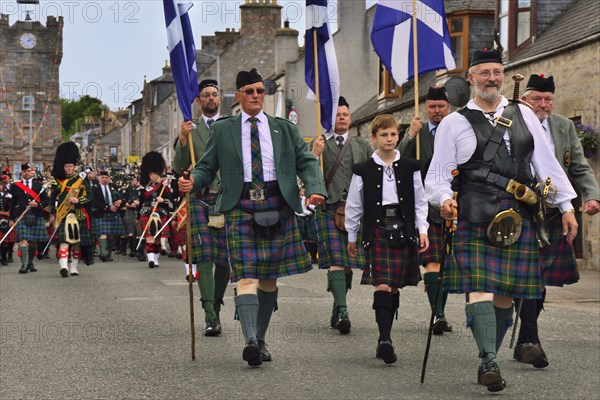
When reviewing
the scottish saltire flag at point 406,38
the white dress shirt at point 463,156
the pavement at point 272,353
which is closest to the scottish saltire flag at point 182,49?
the pavement at point 272,353

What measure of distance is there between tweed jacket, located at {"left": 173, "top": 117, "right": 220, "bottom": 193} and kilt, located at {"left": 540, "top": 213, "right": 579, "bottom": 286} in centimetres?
287

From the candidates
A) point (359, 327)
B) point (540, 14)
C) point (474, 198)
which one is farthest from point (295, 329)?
point (540, 14)

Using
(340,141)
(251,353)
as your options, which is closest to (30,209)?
(340,141)

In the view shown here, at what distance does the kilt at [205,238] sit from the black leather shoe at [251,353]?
80.4 inches

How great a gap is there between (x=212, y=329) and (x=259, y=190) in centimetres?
188

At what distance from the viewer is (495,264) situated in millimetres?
6777

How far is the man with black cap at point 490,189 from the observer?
671 centimetres

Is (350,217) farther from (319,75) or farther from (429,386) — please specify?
(319,75)

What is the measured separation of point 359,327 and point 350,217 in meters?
1.71

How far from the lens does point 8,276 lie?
1834 centimetres

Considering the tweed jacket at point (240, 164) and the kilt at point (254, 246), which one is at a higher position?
the tweed jacket at point (240, 164)

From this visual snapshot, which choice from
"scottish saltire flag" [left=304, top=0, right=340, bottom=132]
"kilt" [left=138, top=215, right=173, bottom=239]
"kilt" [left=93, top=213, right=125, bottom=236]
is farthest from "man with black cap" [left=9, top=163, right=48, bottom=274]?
"scottish saltire flag" [left=304, top=0, right=340, bottom=132]

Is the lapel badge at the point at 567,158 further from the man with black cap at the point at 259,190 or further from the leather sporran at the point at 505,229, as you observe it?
the man with black cap at the point at 259,190

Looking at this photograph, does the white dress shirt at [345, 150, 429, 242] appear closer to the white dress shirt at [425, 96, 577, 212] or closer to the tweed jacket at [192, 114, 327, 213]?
the tweed jacket at [192, 114, 327, 213]
